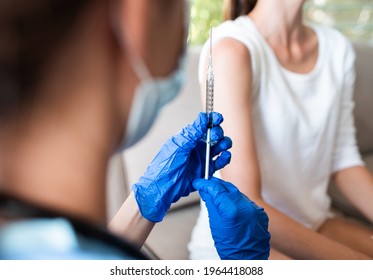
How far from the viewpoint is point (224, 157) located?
75 cm

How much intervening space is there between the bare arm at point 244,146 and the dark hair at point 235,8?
15 cm

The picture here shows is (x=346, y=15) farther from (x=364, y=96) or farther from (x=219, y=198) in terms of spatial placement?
(x=219, y=198)

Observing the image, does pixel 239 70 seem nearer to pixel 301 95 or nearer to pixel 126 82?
pixel 301 95

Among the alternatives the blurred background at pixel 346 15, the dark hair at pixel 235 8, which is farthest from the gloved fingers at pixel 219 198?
the blurred background at pixel 346 15

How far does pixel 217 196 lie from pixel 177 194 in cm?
8

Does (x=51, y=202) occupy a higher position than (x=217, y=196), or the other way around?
(x=51, y=202)

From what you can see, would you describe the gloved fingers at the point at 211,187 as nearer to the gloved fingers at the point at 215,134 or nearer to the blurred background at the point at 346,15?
the gloved fingers at the point at 215,134

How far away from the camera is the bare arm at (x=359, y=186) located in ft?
3.41

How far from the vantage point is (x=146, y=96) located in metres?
0.48

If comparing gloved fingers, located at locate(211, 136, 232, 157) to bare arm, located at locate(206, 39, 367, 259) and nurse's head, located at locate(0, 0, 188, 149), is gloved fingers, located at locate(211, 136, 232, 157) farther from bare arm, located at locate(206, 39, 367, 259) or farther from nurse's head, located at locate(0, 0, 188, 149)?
nurse's head, located at locate(0, 0, 188, 149)

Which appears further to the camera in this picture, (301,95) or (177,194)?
(301,95)

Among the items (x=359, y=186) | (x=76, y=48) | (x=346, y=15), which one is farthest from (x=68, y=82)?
(x=346, y=15)

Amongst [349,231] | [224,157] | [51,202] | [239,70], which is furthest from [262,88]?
[51,202]

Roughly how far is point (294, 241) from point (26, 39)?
0.66 meters
